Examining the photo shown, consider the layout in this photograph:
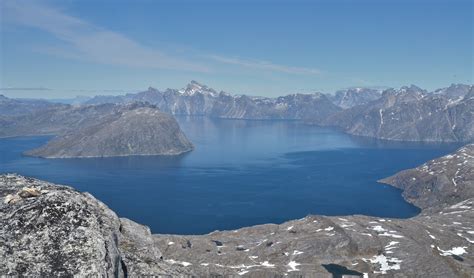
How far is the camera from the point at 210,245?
159 meters

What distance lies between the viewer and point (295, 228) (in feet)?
586

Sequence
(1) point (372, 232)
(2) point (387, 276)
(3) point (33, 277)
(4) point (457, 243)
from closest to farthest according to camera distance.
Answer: (3) point (33, 277) < (2) point (387, 276) < (4) point (457, 243) < (1) point (372, 232)

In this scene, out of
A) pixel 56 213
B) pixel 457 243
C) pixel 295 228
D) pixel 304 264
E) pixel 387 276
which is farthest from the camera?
pixel 295 228

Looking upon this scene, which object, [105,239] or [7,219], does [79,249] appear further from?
[7,219]

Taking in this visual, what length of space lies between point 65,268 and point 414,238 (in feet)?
538

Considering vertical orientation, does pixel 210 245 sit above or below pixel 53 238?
below

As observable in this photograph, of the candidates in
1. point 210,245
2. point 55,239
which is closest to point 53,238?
point 55,239

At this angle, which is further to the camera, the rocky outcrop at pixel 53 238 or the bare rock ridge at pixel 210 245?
the bare rock ridge at pixel 210 245

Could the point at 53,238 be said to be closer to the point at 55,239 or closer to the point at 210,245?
the point at 55,239

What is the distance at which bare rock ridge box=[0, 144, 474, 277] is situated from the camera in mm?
18031

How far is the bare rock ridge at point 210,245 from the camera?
18.0 m

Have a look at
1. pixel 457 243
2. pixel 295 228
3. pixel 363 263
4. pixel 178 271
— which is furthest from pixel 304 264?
pixel 178 271

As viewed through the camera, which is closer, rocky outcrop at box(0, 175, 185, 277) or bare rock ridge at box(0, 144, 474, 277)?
rocky outcrop at box(0, 175, 185, 277)

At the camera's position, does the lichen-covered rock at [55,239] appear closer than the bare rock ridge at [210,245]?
Yes
